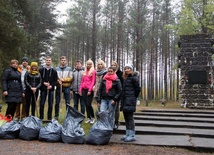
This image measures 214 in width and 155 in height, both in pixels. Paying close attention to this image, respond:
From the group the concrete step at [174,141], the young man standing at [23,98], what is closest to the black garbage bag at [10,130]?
the young man standing at [23,98]

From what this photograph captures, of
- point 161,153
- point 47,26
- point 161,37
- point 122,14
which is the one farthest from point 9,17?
point 161,37

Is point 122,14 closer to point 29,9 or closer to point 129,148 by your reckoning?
point 29,9

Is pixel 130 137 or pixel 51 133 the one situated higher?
pixel 51 133

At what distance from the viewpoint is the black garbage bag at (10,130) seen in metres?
5.59

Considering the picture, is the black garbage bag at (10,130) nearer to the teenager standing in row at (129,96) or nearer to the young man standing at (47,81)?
the young man standing at (47,81)

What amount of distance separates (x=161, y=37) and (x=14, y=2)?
1848cm

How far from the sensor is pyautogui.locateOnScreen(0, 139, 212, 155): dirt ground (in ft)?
15.3

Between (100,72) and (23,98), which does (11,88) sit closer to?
(23,98)

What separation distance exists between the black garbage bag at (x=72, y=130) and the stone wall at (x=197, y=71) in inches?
327

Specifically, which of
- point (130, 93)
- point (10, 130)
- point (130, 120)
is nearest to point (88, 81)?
point (130, 93)

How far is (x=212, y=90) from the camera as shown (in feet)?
40.0

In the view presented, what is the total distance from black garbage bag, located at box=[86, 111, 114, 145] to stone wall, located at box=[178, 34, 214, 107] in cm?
811

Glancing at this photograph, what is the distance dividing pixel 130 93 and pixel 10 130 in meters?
2.78

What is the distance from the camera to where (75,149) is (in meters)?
4.89
